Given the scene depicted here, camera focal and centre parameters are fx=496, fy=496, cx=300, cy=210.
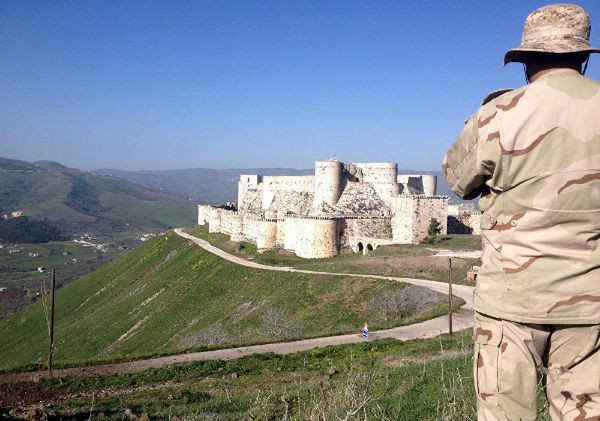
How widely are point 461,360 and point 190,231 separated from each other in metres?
58.2

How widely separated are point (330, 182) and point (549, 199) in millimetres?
44216

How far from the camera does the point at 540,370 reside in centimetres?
319

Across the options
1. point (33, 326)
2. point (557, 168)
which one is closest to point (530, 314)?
point (557, 168)

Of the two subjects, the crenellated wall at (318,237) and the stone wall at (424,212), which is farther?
the crenellated wall at (318,237)

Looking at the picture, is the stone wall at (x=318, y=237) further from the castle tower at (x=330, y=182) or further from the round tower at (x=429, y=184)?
the round tower at (x=429, y=184)

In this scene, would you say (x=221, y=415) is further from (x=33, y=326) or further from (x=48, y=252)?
(x=48, y=252)

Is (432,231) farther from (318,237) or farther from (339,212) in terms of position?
(339,212)

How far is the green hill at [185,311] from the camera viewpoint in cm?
2627

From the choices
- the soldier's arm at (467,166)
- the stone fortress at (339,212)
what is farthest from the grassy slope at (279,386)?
the stone fortress at (339,212)

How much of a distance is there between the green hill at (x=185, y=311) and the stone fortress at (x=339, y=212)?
19.6ft

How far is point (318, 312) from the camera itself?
27.6 m

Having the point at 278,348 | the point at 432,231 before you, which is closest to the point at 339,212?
the point at 432,231

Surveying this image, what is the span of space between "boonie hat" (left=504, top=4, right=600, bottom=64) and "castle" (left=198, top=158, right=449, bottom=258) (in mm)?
36261

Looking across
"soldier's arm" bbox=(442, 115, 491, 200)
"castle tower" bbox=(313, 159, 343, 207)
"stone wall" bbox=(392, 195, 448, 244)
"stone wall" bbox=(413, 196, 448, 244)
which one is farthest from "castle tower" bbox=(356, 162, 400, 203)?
"soldier's arm" bbox=(442, 115, 491, 200)
